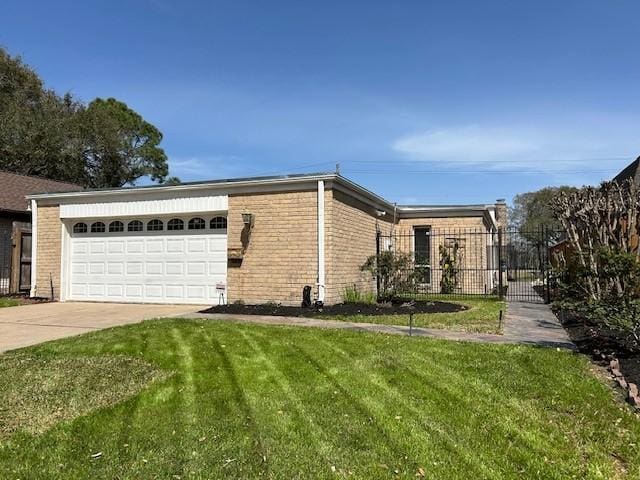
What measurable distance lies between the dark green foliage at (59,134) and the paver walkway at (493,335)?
23742 millimetres

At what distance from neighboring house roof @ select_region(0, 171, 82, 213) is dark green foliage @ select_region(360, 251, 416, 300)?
→ 11529mm

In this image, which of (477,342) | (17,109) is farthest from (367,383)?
(17,109)

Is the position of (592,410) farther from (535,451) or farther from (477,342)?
(477,342)

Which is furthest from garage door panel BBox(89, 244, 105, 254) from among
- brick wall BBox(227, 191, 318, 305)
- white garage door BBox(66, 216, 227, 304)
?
brick wall BBox(227, 191, 318, 305)

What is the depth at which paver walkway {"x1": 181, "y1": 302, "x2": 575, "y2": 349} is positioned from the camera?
7602 millimetres

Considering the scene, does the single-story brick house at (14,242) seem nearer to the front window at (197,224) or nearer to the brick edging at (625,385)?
the front window at (197,224)

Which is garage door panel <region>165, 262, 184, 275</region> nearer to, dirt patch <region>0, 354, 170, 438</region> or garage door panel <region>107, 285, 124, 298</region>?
garage door panel <region>107, 285, 124, 298</region>

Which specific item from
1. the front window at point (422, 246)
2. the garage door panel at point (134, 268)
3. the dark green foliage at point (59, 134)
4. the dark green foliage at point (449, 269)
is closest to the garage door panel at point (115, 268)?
the garage door panel at point (134, 268)

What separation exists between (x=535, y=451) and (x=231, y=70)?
14.3 m

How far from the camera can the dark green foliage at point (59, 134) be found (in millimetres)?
27812

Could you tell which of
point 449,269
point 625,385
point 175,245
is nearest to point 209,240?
point 175,245

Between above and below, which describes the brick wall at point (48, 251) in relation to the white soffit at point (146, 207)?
below

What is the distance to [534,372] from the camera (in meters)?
5.60

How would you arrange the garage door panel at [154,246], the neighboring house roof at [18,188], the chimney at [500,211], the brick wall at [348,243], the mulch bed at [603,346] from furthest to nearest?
1. the chimney at [500,211]
2. the neighboring house roof at [18,188]
3. the garage door panel at [154,246]
4. the brick wall at [348,243]
5. the mulch bed at [603,346]
